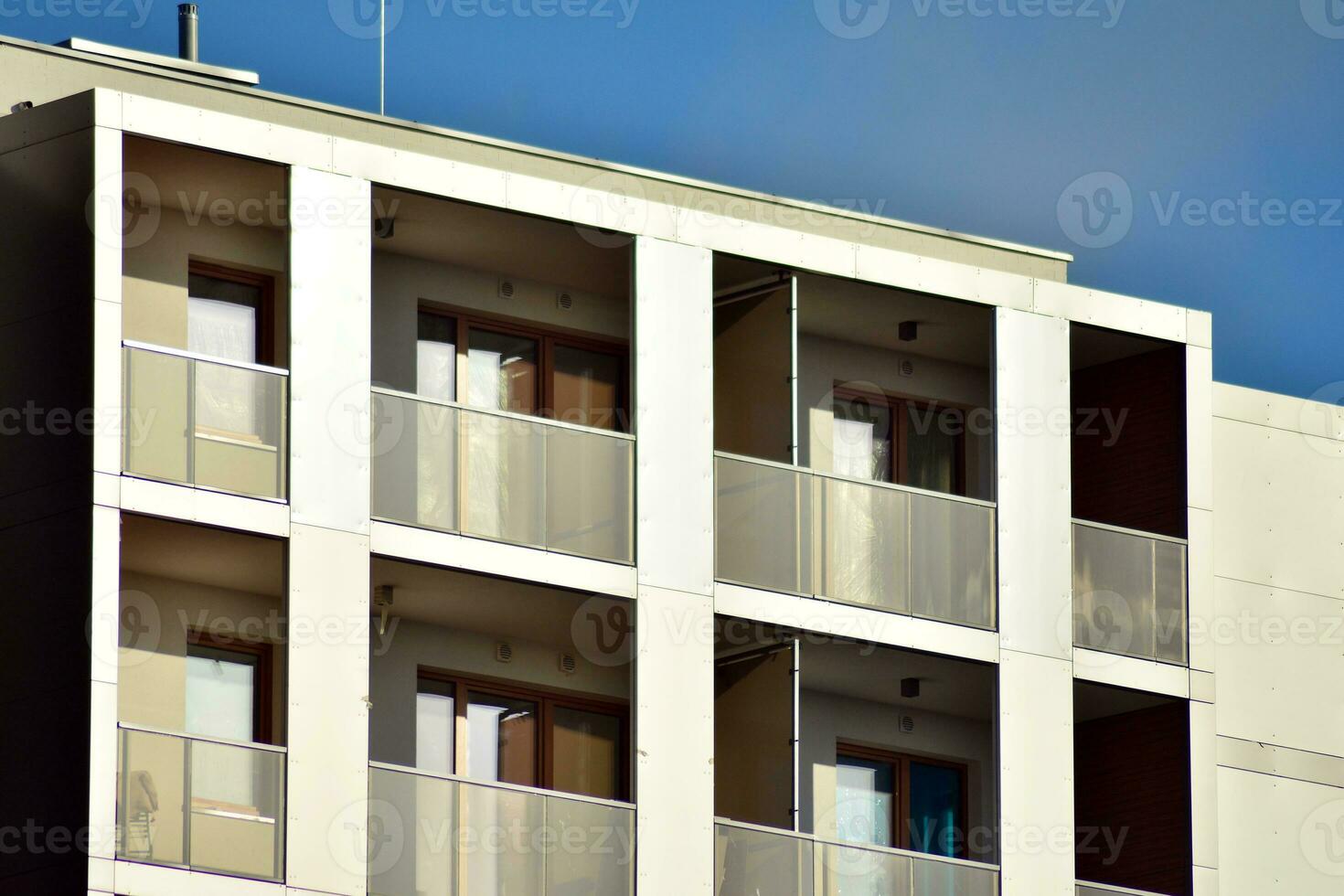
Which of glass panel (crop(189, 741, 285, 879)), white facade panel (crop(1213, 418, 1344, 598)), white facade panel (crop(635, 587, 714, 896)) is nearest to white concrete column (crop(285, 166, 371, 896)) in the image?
glass panel (crop(189, 741, 285, 879))

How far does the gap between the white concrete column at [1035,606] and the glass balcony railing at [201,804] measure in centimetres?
763

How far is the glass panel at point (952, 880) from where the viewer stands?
92.1ft

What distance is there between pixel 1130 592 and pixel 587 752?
5.74 meters

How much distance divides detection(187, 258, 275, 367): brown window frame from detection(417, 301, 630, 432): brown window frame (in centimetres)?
170

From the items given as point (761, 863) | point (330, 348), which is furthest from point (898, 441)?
point (330, 348)

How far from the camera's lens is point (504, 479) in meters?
26.6

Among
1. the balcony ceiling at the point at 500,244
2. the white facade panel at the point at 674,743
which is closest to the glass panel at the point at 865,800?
the white facade panel at the point at 674,743

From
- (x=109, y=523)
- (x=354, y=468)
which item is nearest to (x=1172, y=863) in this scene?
(x=354, y=468)

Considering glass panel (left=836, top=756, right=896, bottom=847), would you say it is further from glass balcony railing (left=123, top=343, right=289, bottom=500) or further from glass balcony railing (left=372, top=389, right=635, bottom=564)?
glass balcony railing (left=123, top=343, right=289, bottom=500)

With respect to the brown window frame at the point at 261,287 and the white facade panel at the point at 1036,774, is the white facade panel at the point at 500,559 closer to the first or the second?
the brown window frame at the point at 261,287

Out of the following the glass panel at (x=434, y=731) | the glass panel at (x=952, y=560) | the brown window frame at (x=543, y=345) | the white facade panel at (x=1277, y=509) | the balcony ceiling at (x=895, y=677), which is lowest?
the glass panel at (x=434, y=731)

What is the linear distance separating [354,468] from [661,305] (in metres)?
3.64

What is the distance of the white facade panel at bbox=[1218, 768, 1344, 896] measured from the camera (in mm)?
30219

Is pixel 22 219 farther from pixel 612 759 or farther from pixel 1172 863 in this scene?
pixel 1172 863
